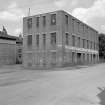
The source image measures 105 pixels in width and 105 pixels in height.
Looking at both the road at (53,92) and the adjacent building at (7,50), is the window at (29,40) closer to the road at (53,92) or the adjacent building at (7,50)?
the adjacent building at (7,50)

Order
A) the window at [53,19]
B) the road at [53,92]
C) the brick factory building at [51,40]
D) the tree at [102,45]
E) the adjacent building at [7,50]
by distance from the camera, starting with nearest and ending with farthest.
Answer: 1. the road at [53,92]
2. the brick factory building at [51,40]
3. the window at [53,19]
4. the adjacent building at [7,50]
5. the tree at [102,45]

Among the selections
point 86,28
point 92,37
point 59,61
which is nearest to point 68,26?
point 59,61

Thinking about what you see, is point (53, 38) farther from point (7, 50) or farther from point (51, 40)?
point (7, 50)

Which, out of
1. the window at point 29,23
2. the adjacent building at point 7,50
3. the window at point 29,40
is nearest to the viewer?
the window at point 29,40

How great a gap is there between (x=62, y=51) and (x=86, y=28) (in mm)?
16559

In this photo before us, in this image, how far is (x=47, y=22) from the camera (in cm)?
2939

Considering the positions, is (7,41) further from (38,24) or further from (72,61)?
(72,61)

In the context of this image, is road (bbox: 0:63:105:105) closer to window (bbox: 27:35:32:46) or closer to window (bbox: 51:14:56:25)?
window (bbox: 51:14:56:25)

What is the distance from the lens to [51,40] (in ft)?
94.4

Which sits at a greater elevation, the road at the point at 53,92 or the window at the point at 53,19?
the window at the point at 53,19

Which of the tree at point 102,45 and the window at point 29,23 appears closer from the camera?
the window at point 29,23

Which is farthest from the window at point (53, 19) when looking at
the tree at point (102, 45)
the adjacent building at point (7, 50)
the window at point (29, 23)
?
the tree at point (102, 45)

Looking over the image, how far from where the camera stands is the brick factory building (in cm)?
2761

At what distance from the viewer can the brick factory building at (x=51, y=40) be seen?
90.6ft
